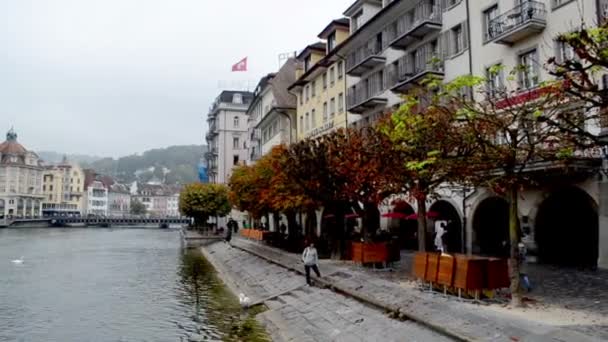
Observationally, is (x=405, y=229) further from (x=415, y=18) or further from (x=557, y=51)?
(x=557, y=51)

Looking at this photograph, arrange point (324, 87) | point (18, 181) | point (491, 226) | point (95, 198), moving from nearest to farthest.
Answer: point (491, 226) < point (324, 87) < point (18, 181) < point (95, 198)

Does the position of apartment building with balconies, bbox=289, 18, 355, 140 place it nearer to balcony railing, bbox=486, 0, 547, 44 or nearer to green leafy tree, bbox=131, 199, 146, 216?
balcony railing, bbox=486, 0, 547, 44

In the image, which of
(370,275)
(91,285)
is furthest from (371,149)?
(91,285)

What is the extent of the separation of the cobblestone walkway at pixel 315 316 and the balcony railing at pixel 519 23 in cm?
1368

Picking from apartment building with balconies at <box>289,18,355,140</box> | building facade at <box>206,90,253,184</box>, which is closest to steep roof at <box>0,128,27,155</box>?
building facade at <box>206,90,253,184</box>

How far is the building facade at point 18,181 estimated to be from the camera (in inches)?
5354

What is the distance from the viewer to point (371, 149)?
20.8 meters

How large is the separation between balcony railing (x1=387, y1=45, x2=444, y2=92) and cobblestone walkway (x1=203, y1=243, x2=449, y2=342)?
41.0 feet

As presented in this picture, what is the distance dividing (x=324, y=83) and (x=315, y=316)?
31595 mm

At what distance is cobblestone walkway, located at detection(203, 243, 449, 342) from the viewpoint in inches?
512

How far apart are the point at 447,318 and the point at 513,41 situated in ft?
52.1

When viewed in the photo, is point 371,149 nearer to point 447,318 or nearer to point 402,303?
point 402,303

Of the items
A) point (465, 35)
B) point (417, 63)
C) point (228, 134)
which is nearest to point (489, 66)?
point (465, 35)

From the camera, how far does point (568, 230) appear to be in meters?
26.1
